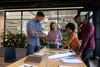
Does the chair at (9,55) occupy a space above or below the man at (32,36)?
below

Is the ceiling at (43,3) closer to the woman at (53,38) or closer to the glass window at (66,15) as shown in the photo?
the glass window at (66,15)

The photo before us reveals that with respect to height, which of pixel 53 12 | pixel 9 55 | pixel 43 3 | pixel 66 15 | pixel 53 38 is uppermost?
pixel 43 3

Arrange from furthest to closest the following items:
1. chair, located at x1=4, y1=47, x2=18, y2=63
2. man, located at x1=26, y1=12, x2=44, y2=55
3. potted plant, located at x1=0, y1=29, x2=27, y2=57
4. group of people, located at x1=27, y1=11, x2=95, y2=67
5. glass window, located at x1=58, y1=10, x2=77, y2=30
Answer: glass window, located at x1=58, y1=10, x2=77, y2=30, potted plant, located at x1=0, y1=29, x2=27, y2=57, chair, located at x1=4, y1=47, x2=18, y2=63, man, located at x1=26, y1=12, x2=44, y2=55, group of people, located at x1=27, y1=11, x2=95, y2=67

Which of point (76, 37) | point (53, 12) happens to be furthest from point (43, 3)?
point (76, 37)

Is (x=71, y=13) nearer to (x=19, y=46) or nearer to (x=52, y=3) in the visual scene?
(x=52, y=3)

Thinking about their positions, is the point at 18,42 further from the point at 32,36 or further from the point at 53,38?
the point at 32,36

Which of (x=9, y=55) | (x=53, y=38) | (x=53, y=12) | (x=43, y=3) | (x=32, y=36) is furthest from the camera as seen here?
(x=53, y=12)

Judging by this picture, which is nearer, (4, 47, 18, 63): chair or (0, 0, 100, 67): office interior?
(4, 47, 18, 63): chair

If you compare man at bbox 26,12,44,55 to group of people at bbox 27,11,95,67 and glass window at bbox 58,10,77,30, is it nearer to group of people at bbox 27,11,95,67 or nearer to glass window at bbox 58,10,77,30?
group of people at bbox 27,11,95,67

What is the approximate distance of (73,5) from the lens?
613 centimetres

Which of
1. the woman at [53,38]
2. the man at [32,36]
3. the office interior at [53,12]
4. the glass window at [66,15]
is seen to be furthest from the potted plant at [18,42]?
the man at [32,36]

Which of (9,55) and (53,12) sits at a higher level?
(53,12)

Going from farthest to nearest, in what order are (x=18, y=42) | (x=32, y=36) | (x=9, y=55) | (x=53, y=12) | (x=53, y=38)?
(x=53, y=12)
(x=18, y=42)
(x=53, y=38)
(x=9, y=55)
(x=32, y=36)

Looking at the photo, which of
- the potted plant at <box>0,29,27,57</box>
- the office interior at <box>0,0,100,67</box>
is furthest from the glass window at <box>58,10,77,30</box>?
the potted plant at <box>0,29,27,57</box>
